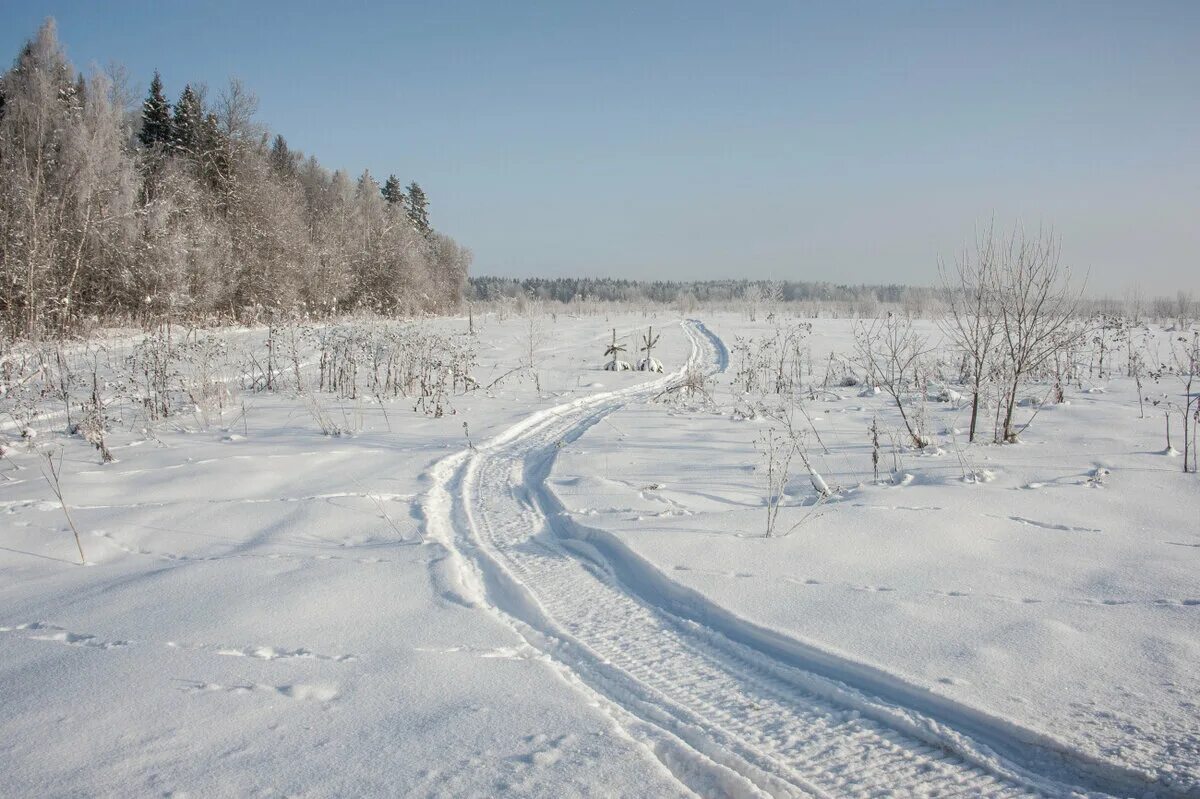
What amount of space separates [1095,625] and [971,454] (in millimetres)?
3863

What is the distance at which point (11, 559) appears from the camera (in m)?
4.30

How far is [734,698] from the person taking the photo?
2.74 m

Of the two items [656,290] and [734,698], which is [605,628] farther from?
[656,290]

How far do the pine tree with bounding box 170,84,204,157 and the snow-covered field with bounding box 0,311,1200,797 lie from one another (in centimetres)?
2575

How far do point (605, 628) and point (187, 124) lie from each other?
1325 inches

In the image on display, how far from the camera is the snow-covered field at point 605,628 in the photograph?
2.24 meters

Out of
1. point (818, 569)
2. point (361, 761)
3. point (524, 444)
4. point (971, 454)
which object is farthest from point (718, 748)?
point (524, 444)

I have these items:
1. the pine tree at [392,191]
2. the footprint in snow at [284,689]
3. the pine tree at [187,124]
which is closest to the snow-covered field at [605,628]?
the footprint in snow at [284,689]

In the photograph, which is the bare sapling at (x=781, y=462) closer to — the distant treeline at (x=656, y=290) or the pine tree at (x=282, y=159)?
the pine tree at (x=282, y=159)

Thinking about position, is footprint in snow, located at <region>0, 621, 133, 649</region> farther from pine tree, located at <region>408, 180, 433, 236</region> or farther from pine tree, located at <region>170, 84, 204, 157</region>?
pine tree, located at <region>408, 180, 433, 236</region>

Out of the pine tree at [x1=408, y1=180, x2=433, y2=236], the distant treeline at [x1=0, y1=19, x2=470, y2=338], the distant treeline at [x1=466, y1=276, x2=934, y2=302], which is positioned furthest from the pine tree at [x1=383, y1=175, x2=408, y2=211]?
the distant treeline at [x1=466, y1=276, x2=934, y2=302]

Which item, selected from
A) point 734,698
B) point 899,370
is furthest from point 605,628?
point 899,370

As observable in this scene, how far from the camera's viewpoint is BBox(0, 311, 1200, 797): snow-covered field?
2.24 meters

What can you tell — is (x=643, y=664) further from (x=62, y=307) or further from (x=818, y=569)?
(x=62, y=307)
